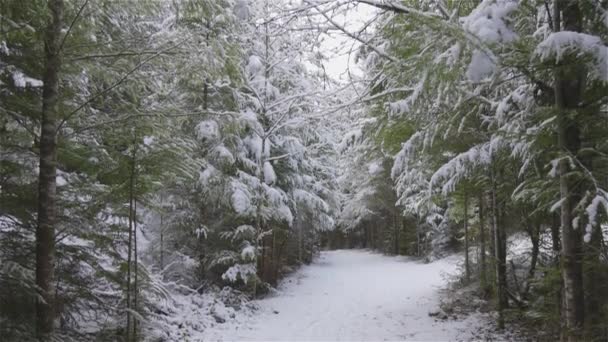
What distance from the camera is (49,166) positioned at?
3910 mm

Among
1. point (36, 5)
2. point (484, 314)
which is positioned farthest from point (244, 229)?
point (36, 5)

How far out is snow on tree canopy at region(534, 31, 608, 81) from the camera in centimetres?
295

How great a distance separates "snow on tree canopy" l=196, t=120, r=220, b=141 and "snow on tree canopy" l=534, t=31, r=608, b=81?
21.9 feet

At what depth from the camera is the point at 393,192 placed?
23547mm

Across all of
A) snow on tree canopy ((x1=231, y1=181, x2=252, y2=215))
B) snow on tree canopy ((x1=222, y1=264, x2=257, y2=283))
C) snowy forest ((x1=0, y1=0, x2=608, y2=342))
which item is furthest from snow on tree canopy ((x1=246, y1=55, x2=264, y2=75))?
snow on tree canopy ((x1=222, y1=264, x2=257, y2=283))

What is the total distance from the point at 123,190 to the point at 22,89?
5.39ft

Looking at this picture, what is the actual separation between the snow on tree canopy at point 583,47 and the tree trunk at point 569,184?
488mm

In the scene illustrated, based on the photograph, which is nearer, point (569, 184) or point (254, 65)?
point (569, 184)

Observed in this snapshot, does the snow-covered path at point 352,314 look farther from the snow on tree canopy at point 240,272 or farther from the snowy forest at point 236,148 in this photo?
the snow on tree canopy at point 240,272

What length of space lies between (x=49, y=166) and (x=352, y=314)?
737 centimetres

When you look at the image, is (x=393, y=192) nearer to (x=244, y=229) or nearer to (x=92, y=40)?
(x=244, y=229)

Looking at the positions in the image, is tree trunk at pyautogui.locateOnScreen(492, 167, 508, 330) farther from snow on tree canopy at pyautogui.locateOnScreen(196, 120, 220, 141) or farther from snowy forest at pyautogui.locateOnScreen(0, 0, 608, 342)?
snow on tree canopy at pyautogui.locateOnScreen(196, 120, 220, 141)

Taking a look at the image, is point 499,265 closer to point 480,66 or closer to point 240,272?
point 480,66

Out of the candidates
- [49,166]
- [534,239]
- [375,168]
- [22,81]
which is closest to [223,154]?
[22,81]
